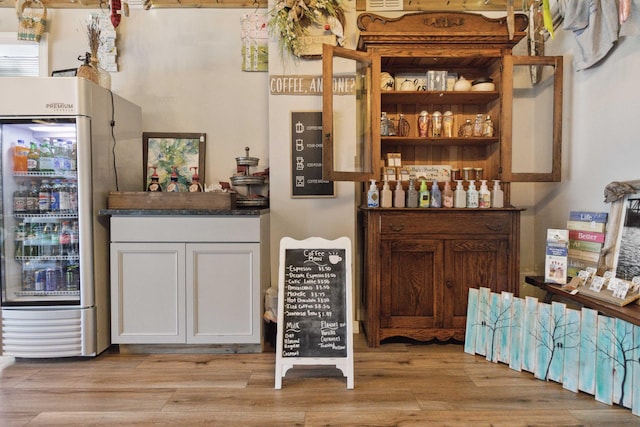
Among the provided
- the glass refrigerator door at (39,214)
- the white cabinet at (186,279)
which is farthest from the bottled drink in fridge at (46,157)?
the white cabinet at (186,279)

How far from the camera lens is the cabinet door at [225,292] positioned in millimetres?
2355

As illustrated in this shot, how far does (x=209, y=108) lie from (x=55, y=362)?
2136mm

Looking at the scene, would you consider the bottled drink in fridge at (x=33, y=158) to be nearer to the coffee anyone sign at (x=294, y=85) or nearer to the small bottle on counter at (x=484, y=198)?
the coffee anyone sign at (x=294, y=85)

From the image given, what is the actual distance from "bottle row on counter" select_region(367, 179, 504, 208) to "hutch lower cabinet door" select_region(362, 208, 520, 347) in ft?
0.23

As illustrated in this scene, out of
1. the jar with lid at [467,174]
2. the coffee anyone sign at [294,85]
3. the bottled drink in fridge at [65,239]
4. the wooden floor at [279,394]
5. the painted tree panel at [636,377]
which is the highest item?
the coffee anyone sign at [294,85]

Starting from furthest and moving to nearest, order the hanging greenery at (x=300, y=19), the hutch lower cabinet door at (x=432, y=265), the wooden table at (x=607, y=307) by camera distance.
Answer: the hanging greenery at (x=300, y=19) → the hutch lower cabinet door at (x=432, y=265) → the wooden table at (x=607, y=307)

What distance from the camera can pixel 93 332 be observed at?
2.32 m

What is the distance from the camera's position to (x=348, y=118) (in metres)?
2.72

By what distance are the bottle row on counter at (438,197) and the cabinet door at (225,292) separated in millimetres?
912

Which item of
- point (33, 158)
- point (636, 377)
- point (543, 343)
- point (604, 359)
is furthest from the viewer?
point (33, 158)

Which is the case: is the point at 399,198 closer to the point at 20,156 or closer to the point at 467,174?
the point at 467,174

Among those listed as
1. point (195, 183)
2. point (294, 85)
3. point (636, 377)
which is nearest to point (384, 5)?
point (294, 85)

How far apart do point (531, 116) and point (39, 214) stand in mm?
3702

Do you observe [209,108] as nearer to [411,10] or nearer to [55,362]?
[411,10]
